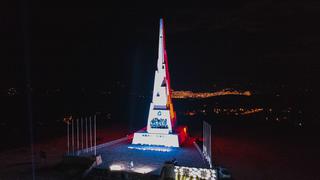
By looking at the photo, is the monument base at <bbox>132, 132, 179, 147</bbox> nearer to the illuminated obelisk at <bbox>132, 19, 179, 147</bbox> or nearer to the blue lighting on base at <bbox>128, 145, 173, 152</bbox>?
the illuminated obelisk at <bbox>132, 19, 179, 147</bbox>

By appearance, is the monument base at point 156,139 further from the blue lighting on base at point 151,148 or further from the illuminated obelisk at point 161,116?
the blue lighting on base at point 151,148

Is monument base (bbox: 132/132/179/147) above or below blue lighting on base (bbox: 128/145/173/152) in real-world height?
above

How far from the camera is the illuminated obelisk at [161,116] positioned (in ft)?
93.5

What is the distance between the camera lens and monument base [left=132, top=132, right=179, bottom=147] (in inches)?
1106

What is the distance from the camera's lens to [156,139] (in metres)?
28.6

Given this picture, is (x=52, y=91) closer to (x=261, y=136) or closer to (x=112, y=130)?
(x=112, y=130)

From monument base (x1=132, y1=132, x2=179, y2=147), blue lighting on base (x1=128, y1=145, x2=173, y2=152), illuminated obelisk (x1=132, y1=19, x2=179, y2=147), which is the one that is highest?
illuminated obelisk (x1=132, y1=19, x2=179, y2=147)

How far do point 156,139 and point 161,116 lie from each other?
6.58 feet

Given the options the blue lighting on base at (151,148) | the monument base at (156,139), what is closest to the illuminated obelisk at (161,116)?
the monument base at (156,139)

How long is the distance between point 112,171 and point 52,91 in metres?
86.4

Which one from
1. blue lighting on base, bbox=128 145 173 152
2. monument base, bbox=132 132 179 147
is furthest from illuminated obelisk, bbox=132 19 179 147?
blue lighting on base, bbox=128 145 173 152

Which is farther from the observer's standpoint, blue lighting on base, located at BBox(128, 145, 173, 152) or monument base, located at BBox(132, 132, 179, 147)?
monument base, located at BBox(132, 132, 179, 147)

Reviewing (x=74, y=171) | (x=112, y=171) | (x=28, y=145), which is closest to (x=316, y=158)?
(x=112, y=171)

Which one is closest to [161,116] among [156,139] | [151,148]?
[156,139]
